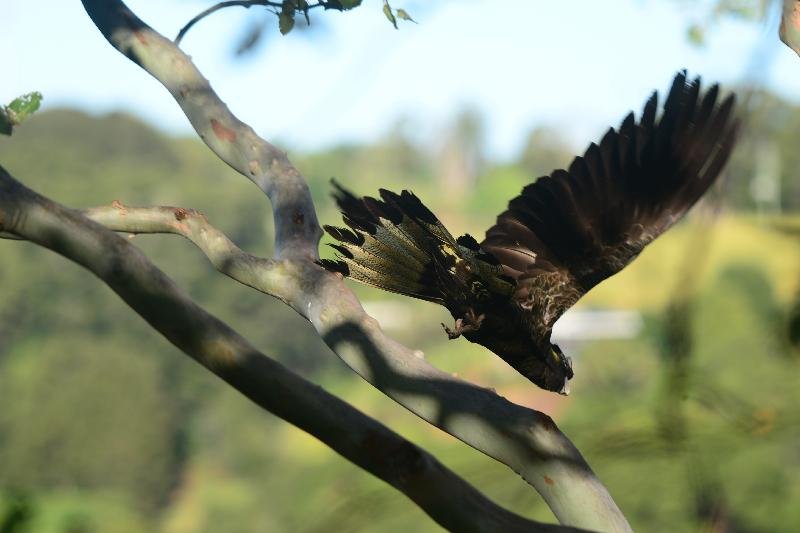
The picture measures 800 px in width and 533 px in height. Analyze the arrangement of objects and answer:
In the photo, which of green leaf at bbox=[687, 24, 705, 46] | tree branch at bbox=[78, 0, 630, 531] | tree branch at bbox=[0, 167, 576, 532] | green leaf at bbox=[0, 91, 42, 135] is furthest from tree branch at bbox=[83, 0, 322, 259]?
green leaf at bbox=[687, 24, 705, 46]

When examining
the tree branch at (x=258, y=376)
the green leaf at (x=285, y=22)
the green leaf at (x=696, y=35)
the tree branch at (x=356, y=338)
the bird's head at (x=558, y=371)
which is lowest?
the tree branch at (x=258, y=376)

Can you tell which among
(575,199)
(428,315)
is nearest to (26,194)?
(575,199)

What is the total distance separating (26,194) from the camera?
9.71 feet

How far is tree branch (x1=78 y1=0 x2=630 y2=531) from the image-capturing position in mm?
3182

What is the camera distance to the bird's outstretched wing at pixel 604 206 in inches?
195

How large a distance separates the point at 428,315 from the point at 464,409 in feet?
242

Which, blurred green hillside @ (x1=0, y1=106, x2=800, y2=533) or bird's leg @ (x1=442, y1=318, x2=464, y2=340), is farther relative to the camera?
blurred green hillside @ (x1=0, y1=106, x2=800, y2=533)

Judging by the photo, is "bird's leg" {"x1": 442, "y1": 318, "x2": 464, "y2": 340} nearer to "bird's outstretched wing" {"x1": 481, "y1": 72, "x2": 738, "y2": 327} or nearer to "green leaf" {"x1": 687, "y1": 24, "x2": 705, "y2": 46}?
"bird's outstretched wing" {"x1": 481, "y1": 72, "x2": 738, "y2": 327}

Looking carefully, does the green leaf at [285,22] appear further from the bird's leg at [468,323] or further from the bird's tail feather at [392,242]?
the bird's leg at [468,323]

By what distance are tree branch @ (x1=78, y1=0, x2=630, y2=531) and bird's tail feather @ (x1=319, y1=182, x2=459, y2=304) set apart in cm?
39

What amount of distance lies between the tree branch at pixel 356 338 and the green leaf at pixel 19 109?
444 millimetres

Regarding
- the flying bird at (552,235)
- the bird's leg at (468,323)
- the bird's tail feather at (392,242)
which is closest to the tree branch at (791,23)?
the flying bird at (552,235)

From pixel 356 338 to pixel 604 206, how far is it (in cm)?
215

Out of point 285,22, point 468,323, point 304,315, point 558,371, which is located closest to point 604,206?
point 558,371
